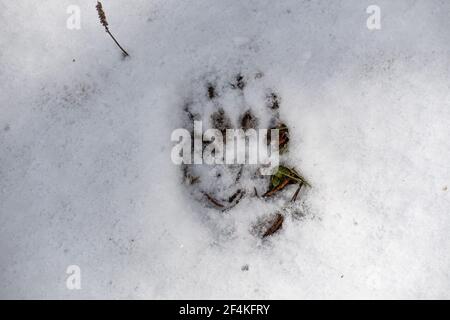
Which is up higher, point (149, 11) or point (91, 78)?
point (149, 11)

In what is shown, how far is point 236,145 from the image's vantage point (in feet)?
5.56

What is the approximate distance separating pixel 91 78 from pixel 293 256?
122cm

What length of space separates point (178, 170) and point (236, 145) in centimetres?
28

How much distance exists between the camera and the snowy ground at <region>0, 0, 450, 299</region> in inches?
65.8

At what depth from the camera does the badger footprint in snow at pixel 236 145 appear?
169 cm

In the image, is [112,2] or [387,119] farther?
[112,2]

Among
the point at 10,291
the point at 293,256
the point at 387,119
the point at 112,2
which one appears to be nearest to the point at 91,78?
the point at 112,2

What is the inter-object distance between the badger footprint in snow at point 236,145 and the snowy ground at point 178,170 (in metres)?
0.06

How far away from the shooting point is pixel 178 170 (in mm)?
1704

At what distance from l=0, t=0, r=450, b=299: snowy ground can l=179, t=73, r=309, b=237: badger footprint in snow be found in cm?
6

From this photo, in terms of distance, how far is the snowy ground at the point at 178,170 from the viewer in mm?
1671
